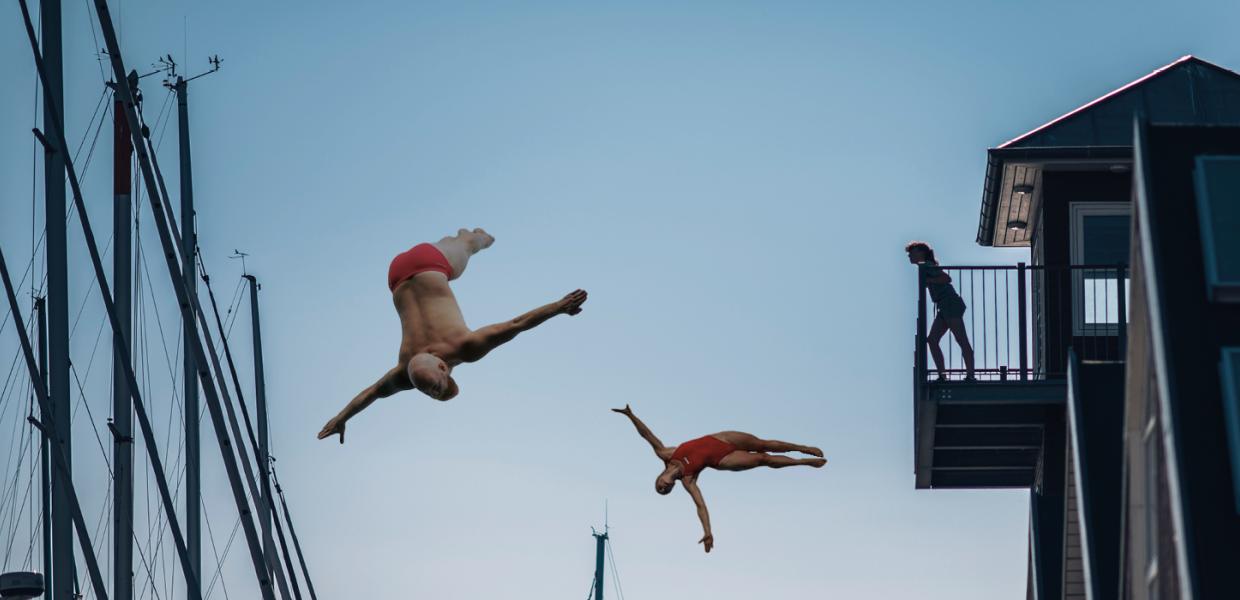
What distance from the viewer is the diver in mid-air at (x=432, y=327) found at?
18.2 meters

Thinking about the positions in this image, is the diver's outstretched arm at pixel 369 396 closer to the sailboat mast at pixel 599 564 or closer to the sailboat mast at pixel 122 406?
the sailboat mast at pixel 122 406

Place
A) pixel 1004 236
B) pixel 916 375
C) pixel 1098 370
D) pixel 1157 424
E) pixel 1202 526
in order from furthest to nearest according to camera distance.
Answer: pixel 1004 236
pixel 916 375
pixel 1098 370
pixel 1157 424
pixel 1202 526

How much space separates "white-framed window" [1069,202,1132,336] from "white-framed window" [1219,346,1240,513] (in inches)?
389

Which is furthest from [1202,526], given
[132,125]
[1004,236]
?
[1004,236]

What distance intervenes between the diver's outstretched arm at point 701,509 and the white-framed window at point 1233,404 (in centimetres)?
446

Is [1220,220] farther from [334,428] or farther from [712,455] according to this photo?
[334,428]

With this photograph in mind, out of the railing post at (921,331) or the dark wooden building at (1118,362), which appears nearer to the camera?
the dark wooden building at (1118,362)

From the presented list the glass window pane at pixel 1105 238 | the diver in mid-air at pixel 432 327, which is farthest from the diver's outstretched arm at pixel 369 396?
the glass window pane at pixel 1105 238

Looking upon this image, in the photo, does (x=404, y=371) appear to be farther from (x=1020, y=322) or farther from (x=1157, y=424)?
(x=1020, y=322)

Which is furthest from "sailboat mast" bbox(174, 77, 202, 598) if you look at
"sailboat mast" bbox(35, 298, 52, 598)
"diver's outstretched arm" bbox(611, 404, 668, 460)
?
"diver's outstretched arm" bbox(611, 404, 668, 460)

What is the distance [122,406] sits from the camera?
32844 millimetres

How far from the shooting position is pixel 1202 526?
722 inches

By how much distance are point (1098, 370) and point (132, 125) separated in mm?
11673

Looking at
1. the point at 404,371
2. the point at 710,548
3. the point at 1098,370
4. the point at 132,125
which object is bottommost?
the point at 710,548
